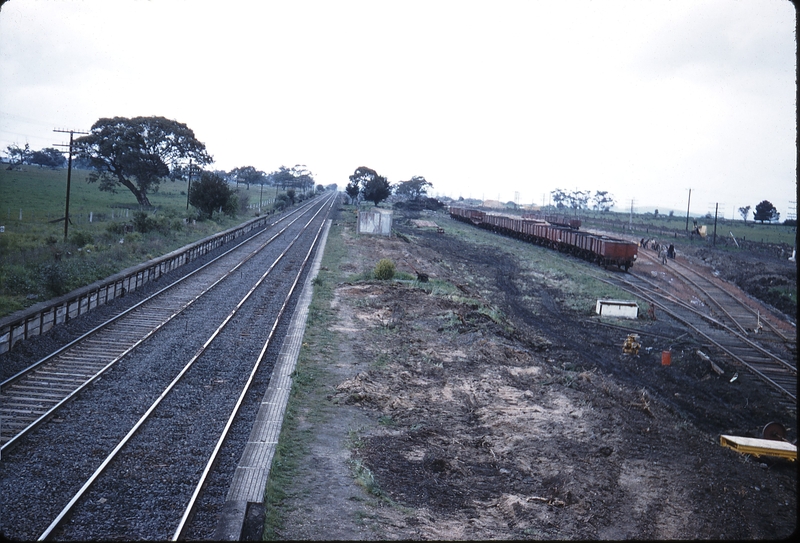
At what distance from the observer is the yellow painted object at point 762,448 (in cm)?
952

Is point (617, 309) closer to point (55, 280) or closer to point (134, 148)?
point (55, 280)

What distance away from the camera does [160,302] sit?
1738 cm

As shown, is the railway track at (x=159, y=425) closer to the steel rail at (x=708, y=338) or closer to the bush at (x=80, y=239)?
the bush at (x=80, y=239)

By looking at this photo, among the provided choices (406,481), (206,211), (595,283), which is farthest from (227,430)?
(206,211)

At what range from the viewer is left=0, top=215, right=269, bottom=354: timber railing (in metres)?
12.0

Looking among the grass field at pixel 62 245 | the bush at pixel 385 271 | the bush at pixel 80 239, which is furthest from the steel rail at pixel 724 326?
the bush at pixel 80 239

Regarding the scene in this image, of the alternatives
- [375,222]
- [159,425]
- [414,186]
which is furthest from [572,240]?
[414,186]

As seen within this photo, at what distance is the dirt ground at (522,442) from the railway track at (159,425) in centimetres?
140

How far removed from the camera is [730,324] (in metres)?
22.8

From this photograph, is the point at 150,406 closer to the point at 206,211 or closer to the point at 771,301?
the point at 771,301

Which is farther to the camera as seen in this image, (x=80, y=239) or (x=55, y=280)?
(x=80, y=239)

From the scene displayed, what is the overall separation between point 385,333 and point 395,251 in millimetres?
20146

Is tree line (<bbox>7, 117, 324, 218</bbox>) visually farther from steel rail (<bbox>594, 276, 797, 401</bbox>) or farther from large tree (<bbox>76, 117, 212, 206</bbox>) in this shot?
steel rail (<bbox>594, 276, 797, 401</bbox>)

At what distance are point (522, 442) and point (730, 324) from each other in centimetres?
1795
